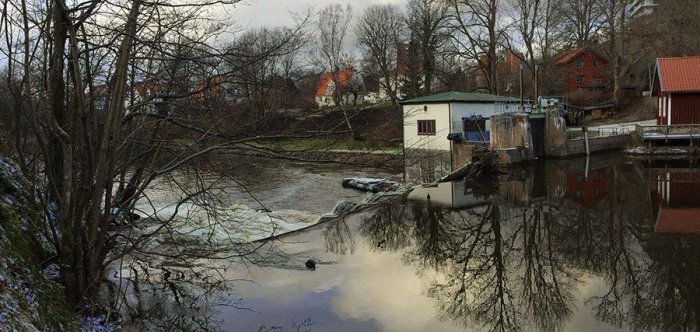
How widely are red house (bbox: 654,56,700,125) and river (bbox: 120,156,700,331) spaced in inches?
485

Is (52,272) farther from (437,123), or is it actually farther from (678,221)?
(437,123)

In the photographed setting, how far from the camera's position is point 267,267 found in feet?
37.5

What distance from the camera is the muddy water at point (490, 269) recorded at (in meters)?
8.78

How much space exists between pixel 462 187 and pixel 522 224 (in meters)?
6.84

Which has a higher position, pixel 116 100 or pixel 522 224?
pixel 116 100

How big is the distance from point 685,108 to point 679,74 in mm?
1851

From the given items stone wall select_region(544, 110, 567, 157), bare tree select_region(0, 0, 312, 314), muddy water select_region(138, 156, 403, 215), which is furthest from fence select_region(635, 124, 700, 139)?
bare tree select_region(0, 0, 312, 314)

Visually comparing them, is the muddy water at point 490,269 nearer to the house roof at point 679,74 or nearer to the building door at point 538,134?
the building door at point 538,134

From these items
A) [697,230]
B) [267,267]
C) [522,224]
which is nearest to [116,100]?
[267,267]

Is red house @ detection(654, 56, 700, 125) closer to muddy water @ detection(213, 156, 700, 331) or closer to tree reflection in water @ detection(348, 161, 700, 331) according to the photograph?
muddy water @ detection(213, 156, 700, 331)

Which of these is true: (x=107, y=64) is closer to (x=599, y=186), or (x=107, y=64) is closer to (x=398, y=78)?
(x=599, y=186)

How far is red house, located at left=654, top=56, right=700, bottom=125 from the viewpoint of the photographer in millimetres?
29016

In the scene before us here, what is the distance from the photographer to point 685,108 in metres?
29.4

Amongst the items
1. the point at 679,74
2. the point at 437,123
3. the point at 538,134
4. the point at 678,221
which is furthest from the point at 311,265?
the point at 679,74
